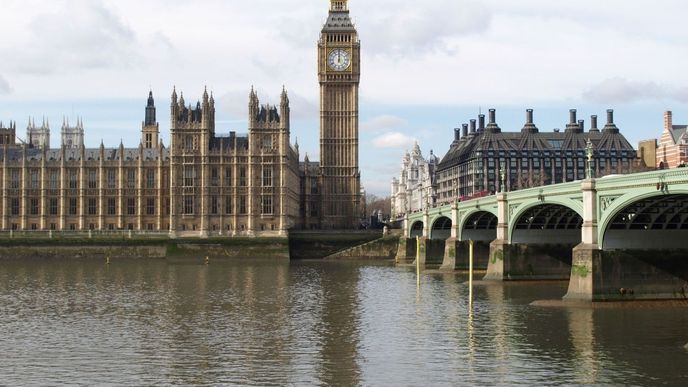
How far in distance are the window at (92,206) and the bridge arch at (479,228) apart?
229 ft

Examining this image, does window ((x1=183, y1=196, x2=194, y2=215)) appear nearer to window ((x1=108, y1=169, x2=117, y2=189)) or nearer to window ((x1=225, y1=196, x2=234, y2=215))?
window ((x1=225, y1=196, x2=234, y2=215))

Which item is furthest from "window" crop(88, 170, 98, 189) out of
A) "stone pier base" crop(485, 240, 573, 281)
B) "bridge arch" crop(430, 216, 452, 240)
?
"stone pier base" crop(485, 240, 573, 281)

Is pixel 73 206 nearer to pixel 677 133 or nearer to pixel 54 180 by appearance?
pixel 54 180

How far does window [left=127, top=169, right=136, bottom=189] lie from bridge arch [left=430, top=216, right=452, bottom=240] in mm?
52483

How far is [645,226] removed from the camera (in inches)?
2467

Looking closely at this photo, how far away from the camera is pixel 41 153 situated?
157 m

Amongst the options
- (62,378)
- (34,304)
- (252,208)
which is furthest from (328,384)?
(252,208)

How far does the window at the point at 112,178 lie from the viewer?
15288 centimetres

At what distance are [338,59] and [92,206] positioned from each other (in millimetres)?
45958

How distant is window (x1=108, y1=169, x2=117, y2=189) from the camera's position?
153 meters

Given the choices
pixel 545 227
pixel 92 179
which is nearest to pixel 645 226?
pixel 545 227

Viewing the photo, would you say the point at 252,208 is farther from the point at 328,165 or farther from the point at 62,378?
the point at 62,378

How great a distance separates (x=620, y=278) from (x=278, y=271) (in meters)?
54.4

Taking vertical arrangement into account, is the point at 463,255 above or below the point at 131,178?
below
